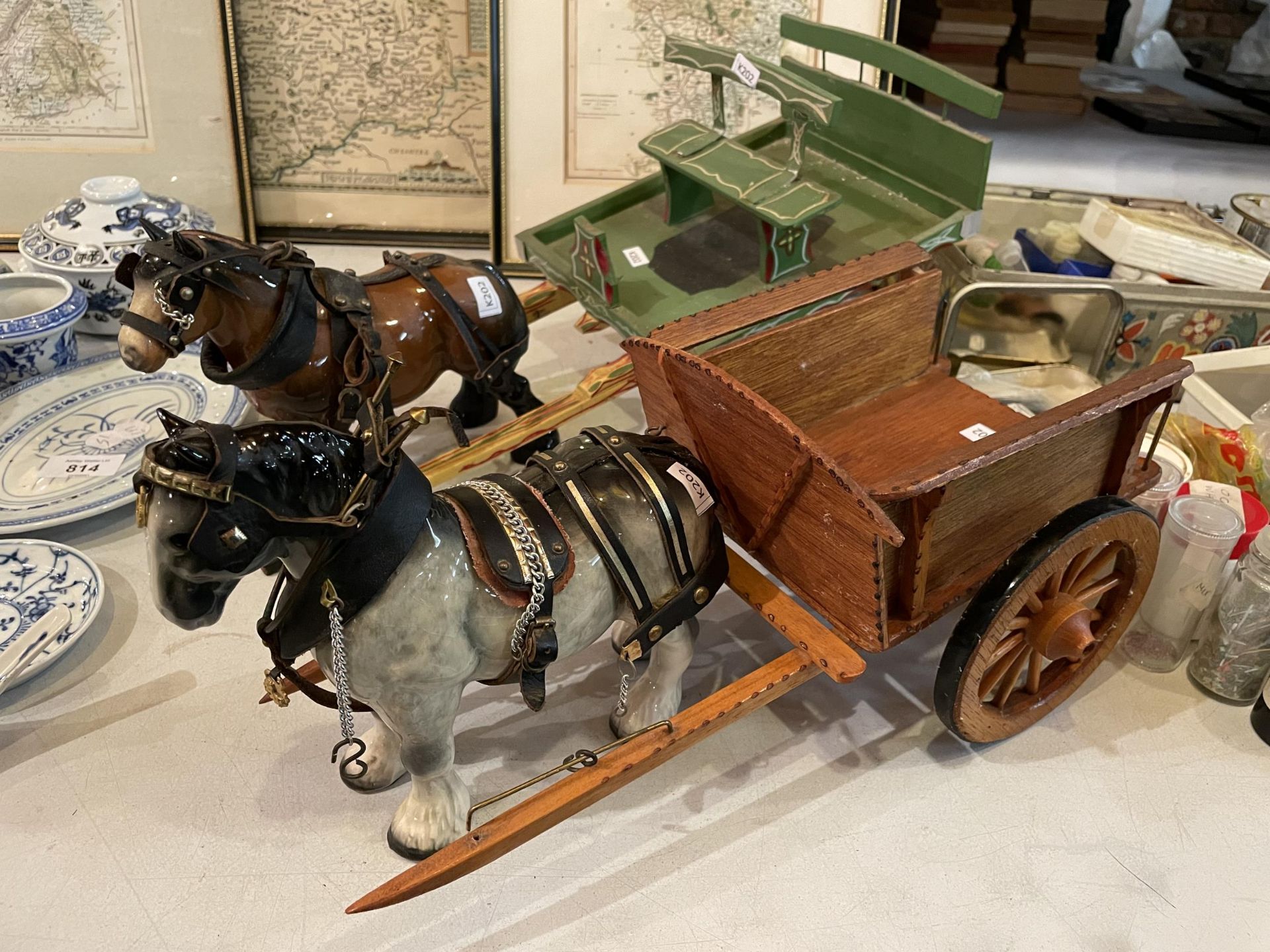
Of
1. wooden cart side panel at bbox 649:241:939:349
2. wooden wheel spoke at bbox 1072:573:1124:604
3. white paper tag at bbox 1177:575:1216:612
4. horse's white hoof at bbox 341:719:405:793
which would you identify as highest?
wooden cart side panel at bbox 649:241:939:349

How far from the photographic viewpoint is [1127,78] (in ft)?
17.0

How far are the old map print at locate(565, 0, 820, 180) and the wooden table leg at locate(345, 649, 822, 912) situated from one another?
2.42 metres

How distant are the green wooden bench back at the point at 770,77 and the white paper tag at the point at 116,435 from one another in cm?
197

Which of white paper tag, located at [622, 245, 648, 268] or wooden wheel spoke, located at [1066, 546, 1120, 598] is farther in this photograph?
white paper tag, located at [622, 245, 648, 268]

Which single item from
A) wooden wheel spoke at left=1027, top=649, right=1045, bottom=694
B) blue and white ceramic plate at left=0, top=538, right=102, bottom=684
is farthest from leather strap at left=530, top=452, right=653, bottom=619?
blue and white ceramic plate at left=0, top=538, right=102, bottom=684

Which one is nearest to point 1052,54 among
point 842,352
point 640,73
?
point 640,73

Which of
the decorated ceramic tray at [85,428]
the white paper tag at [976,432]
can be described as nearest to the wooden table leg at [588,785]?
the white paper tag at [976,432]

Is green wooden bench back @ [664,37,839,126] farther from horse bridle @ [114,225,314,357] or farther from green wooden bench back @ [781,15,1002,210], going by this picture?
horse bridle @ [114,225,314,357]

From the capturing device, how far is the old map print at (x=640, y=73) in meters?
3.77

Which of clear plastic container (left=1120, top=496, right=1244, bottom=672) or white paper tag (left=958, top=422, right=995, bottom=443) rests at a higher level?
white paper tag (left=958, top=422, right=995, bottom=443)

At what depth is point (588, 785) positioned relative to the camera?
1.85 m

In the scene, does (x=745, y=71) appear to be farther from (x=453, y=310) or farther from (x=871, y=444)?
(x=871, y=444)

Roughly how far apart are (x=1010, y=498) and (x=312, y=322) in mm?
1598

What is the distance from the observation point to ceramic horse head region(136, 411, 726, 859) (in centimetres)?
158
